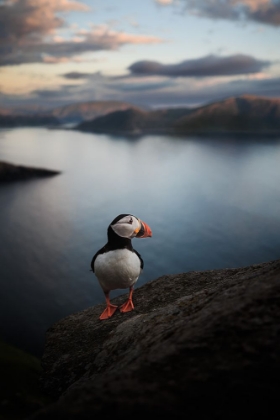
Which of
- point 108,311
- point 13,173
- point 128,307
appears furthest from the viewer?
point 13,173

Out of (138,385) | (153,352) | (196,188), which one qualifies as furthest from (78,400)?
(196,188)

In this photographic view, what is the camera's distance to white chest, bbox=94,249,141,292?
746 cm

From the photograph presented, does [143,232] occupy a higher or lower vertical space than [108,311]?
higher

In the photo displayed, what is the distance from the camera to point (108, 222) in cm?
8525

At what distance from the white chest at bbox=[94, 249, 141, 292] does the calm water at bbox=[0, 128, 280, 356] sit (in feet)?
114

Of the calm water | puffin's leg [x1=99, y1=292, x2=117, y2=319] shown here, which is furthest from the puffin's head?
the calm water

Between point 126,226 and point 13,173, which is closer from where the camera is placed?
point 126,226

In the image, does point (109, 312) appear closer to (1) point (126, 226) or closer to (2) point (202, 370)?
(1) point (126, 226)

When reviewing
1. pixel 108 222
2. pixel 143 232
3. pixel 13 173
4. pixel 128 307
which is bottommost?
pixel 108 222

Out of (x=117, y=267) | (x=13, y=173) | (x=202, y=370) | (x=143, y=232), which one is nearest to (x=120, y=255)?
(x=117, y=267)

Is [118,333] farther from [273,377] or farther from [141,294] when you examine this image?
[273,377]

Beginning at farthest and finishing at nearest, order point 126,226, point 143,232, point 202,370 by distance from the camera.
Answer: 1. point 143,232
2. point 126,226
3. point 202,370

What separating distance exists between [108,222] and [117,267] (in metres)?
78.1

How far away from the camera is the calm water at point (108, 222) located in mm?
55738
